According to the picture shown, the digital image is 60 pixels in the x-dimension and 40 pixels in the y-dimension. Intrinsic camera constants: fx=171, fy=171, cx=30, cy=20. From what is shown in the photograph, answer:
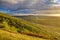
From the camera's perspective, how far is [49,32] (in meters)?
5.91

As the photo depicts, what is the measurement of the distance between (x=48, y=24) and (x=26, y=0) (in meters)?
1.17

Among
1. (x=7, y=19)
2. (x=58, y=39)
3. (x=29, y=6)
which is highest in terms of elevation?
(x=29, y=6)

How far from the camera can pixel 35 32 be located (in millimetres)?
5840

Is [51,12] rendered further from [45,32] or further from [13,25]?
[13,25]

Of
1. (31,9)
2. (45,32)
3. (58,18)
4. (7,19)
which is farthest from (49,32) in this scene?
(7,19)

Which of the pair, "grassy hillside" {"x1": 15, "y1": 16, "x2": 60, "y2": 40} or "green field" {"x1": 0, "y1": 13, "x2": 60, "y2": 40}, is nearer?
"green field" {"x1": 0, "y1": 13, "x2": 60, "y2": 40}

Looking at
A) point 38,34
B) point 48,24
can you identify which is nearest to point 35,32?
point 38,34

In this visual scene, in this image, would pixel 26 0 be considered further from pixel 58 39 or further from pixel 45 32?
pixel 58 39

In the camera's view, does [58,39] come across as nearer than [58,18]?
Yes

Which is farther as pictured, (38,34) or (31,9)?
(31,9)

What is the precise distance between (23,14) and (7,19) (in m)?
0.60

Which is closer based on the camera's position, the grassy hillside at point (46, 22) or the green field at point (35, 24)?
the green field at point (35, 24)

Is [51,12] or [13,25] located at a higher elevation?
[51,12]

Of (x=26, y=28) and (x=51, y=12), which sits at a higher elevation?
(x=51, y=12)
